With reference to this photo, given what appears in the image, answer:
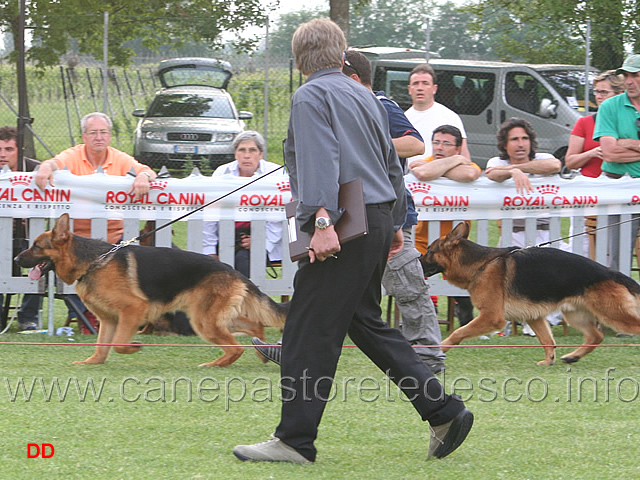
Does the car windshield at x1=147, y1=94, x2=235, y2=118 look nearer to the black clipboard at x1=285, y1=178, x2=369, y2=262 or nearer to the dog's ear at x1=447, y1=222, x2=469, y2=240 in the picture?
the dog's ear at x1=447, y1=222, x2=469, y2=240

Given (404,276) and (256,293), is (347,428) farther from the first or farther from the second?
(256,293)

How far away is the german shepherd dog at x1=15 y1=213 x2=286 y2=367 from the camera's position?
5.91m

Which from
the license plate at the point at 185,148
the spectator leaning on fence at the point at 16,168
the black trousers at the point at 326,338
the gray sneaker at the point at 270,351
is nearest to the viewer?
the black trousers at the point at 326,338

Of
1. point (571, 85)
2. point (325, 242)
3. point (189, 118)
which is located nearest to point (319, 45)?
point (325, 242)

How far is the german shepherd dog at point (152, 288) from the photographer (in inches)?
233

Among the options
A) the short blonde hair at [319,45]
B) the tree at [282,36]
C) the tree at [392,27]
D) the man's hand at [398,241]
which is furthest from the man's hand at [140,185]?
the tree at [392,27]

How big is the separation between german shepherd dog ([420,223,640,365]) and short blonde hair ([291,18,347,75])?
8.90 feet

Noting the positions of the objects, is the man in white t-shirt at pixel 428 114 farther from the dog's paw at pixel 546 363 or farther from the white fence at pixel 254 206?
the dog's paw at pixel 546 363

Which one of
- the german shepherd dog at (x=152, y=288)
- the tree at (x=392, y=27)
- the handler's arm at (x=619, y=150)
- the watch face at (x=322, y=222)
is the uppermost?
the tree at (x=392, y=27)

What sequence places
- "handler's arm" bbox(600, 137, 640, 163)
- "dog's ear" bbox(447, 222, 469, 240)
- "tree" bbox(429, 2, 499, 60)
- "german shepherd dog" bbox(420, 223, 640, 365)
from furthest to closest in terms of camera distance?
"tree" bbox(429, 2, 499, 60)
"handler's arm" bbox(600, 137, 640, 163)
"dog's ear" bbox(447, 222, 469, 240)
"german shepherd dog" bbox(420, 223, 640, 365)

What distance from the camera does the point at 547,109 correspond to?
15.3 meters

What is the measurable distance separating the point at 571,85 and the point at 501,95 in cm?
129

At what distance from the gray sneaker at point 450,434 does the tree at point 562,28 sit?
40.8 feet

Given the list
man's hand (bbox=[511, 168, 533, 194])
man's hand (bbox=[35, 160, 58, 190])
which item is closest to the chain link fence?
man's hand (bbox=[35, 160, 58, 190])
